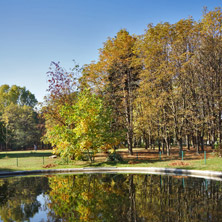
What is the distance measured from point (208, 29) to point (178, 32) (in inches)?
122

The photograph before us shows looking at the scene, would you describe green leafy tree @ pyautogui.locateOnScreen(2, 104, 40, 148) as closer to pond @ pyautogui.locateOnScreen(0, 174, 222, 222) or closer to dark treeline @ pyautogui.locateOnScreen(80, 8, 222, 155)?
dark treeline @ pyautogui.locateOnScreen(80, 8, 222, 155)

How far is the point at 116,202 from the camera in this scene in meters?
9.61

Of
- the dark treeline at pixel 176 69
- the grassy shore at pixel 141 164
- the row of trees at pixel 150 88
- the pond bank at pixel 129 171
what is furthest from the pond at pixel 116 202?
the dark treeline at pixel 176 69

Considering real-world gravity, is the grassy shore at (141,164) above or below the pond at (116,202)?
below

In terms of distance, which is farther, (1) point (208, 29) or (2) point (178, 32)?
(2) point (178, 32)

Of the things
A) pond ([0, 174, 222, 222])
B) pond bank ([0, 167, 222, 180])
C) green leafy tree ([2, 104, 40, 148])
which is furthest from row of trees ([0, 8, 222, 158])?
green leafy tree ([2, 104, 40, 148])

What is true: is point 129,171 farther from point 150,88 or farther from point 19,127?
point 19,127

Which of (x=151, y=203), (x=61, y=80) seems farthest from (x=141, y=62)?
(x=151, y=203)

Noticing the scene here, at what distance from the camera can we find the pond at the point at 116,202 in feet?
25.7

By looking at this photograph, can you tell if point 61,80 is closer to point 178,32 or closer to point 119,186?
point 178,32

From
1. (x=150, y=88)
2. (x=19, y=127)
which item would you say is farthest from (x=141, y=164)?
(x=19, y=127)

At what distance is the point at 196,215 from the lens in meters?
7.55

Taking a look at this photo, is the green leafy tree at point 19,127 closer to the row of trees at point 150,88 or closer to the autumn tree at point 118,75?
the row of trees at point 150,88

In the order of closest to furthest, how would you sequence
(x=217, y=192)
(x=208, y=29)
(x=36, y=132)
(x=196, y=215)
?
1. (x=196, y=215)
2. (x=217, y=192)
3. (x=208, y=29)
4. (x=36, y=132)
